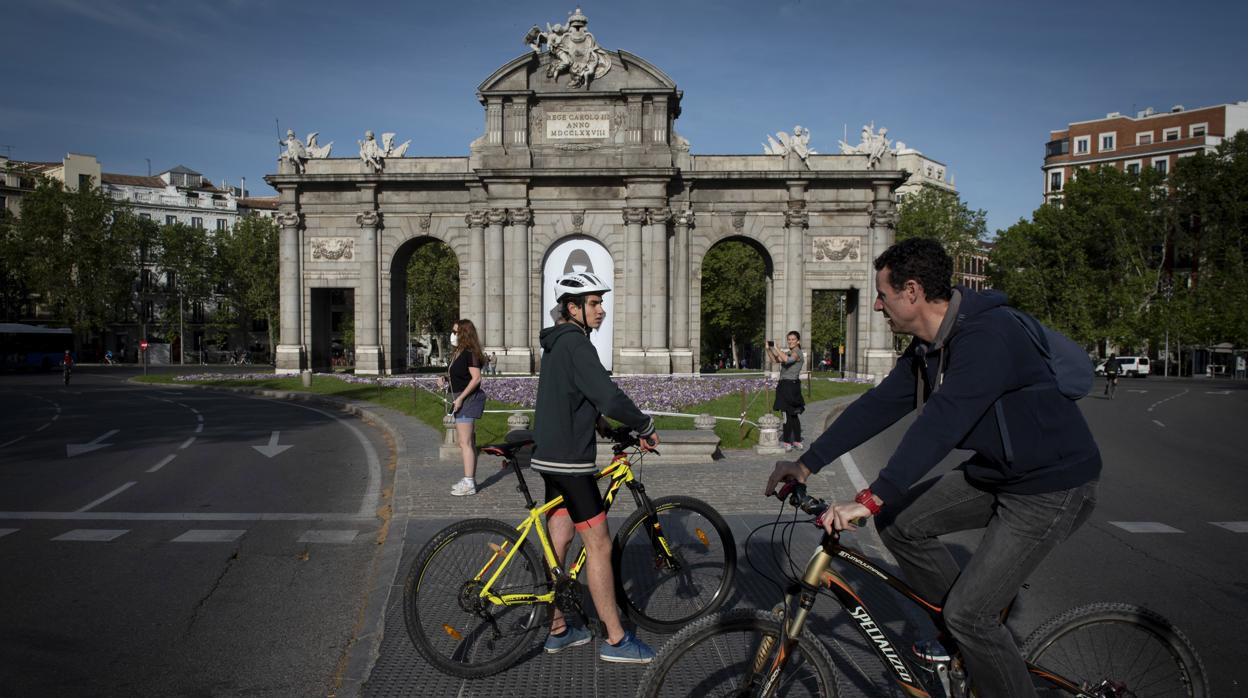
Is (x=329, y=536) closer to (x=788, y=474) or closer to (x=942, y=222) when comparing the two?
(x=788, y=474)

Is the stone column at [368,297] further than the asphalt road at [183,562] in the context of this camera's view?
Yes

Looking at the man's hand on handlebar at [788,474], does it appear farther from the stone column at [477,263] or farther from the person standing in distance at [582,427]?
the stone column at [477,263]

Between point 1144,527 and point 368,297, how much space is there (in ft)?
116

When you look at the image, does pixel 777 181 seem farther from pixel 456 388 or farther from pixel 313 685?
pixel 313 685

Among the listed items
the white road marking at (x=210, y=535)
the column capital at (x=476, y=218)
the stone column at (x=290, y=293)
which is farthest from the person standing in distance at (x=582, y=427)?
the stone column at (x=290, y=293)

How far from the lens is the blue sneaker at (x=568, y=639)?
17.1 feet

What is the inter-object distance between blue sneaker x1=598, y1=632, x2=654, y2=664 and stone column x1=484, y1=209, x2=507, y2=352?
32904mm

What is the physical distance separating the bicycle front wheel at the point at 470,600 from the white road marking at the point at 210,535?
4.48 meters

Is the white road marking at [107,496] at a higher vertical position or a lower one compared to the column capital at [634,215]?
lower

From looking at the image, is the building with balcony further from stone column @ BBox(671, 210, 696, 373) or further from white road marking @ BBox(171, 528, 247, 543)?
white road marking @ BBox(171, 528, 247, 543)

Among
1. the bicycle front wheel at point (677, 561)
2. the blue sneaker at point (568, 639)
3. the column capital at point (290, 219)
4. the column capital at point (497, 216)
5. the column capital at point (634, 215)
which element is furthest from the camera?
the column capital at point (290, 219)

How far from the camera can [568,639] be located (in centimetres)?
523

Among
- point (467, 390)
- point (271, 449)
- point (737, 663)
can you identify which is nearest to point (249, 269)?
point (271, 449)

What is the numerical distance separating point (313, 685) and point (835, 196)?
36415 mm
